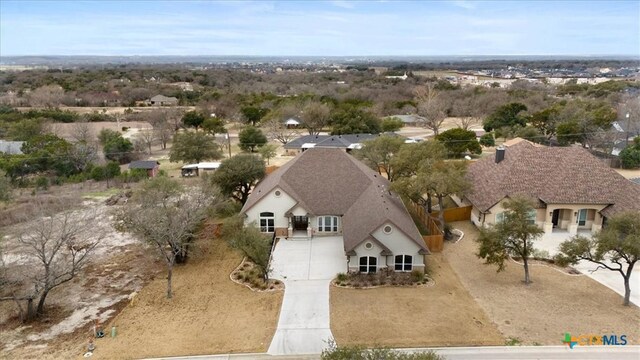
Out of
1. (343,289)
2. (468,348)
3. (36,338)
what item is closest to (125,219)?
(36,338)

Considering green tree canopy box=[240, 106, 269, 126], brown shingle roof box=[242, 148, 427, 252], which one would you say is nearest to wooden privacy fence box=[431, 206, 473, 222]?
brown shingle roof box=[242, 148, 427, 252]

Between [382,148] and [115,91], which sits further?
[115,91]

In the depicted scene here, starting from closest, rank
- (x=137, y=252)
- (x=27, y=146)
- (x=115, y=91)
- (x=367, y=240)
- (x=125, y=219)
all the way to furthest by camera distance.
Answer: (x=367, y=240), (x=125, y=219), (x=137, y=252), (x=27, y=146), (x=115, y=91)

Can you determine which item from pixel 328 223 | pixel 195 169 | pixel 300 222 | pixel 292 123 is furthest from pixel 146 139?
pixel 328 223

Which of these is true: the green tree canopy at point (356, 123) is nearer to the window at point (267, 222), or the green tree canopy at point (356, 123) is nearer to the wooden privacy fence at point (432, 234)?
the wooden privacy fence at point (432, 234)

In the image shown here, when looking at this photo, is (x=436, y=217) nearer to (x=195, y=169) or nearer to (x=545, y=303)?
(x=545, y=303)

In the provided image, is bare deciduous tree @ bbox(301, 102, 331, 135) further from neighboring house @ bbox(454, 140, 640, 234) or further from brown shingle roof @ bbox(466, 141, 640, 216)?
neighboring house @ bbox(454, 140, 640, 234)

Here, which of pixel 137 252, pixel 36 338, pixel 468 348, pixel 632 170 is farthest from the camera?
pixel 632 170

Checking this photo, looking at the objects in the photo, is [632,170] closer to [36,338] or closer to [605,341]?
[605,341]
